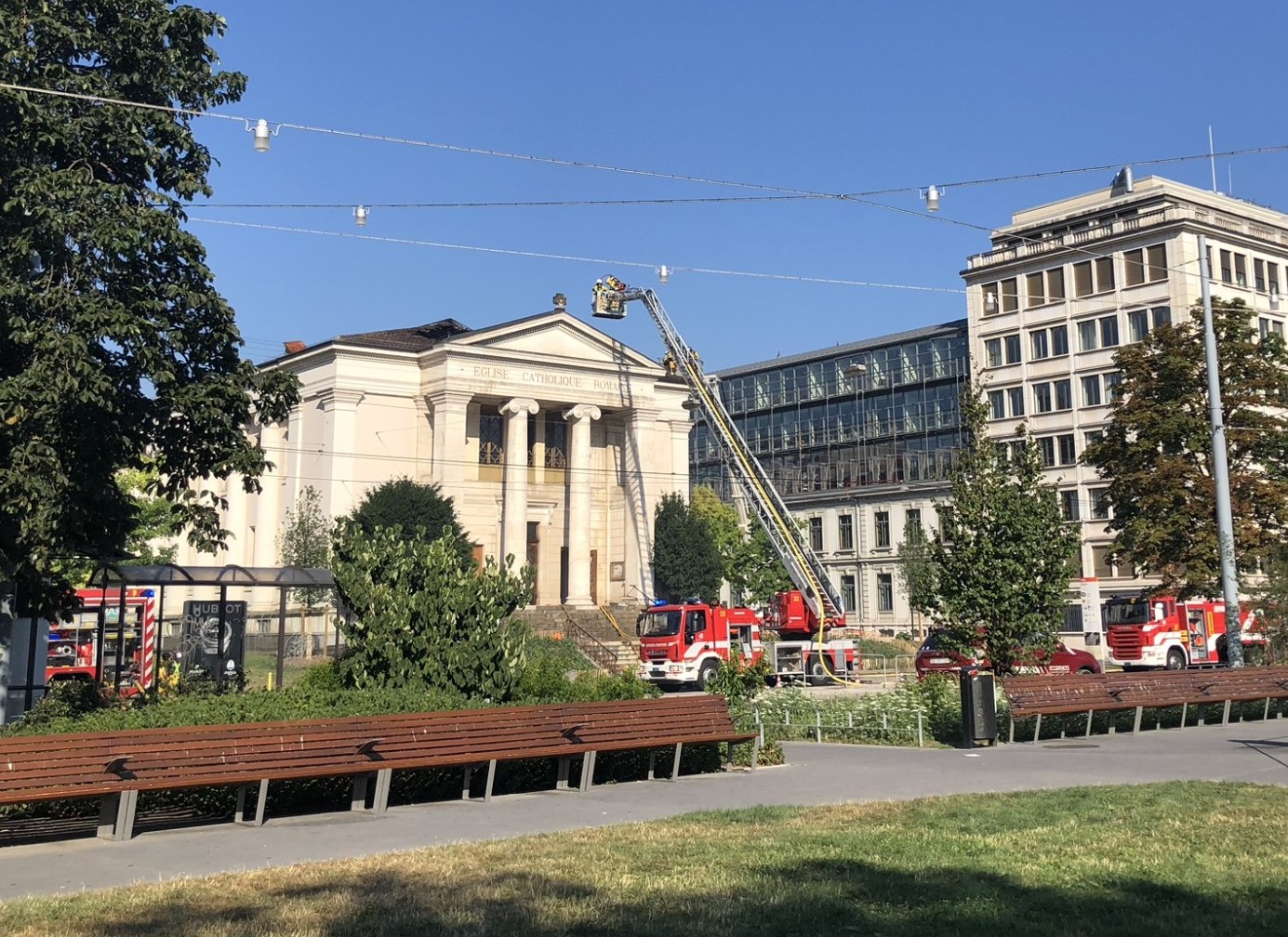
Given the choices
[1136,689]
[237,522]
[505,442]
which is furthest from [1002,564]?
[237,522]

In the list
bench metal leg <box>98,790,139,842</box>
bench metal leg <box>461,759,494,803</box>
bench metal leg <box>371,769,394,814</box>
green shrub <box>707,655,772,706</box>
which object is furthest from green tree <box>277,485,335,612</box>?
bench metal leg <box>98,790,139,842</box>

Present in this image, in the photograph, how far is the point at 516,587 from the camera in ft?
58.5

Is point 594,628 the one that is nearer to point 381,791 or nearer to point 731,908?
point 381,791

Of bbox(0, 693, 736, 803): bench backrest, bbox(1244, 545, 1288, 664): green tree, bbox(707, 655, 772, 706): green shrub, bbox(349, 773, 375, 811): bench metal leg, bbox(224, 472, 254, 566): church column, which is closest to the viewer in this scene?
bbox(0, 693, 736, 803): bench backrest

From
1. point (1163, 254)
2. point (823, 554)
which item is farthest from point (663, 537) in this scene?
point (1163, 254)

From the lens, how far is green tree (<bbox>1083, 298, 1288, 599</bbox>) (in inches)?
1586

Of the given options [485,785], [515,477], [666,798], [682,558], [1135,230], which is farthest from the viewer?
[1135,230]

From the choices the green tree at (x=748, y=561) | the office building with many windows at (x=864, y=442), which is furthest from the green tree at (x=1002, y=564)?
the office building with many windows at (x=864, y=442)

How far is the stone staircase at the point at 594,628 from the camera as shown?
56.5m

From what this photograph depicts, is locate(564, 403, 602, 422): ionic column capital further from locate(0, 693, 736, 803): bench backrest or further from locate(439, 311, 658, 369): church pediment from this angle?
locate(0, 693, 736, 803): bench backrest

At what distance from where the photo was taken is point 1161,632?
149 feet

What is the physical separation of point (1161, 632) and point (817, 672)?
484 inches

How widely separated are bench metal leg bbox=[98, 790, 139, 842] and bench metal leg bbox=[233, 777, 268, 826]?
42.2 inches

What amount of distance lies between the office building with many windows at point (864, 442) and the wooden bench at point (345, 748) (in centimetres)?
6518
